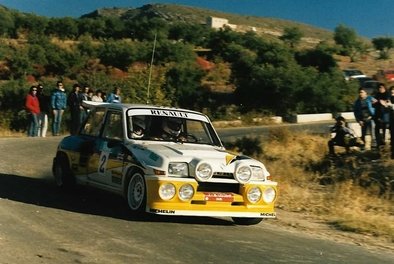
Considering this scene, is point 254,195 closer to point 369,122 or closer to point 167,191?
point 167,191

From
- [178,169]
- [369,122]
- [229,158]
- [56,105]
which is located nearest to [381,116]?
[369,122]

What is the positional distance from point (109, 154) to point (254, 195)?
231 cm

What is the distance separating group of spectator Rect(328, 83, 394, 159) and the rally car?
6880 millimetres

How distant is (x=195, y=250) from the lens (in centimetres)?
721

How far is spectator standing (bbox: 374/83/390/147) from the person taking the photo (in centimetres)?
1605

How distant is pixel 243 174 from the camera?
8.80 meters

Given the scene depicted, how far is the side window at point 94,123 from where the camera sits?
10797 mm

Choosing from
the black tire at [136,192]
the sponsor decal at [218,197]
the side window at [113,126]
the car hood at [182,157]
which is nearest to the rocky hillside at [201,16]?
the side window at [113,126]

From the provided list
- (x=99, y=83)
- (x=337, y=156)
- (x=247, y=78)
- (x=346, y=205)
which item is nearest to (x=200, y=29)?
(x=247, y=78)

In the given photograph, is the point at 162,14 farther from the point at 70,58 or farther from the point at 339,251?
the point at 339,251

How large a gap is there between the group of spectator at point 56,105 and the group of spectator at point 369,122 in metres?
7.25

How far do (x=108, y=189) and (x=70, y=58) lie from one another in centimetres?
4150

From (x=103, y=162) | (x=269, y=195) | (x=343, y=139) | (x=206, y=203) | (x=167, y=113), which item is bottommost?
(x=206, y=203)

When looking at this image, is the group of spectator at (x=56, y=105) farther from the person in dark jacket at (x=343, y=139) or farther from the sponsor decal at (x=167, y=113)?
the sponsor decal at (x=167, y=113)
